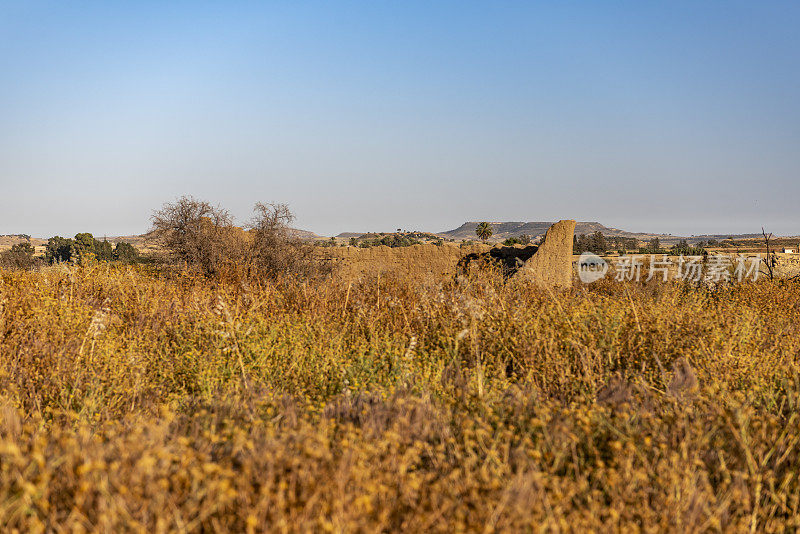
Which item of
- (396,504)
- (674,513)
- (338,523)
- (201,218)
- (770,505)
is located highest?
(201,218)

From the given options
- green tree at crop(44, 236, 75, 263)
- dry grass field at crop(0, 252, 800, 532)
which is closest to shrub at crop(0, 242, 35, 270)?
green tree at crop(44, 236, 75, 263)

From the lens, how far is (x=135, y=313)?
6.55 metres

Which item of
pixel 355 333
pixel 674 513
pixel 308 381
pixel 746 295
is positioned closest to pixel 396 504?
pixel 674 513

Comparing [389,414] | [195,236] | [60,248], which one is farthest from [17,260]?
[389,414]

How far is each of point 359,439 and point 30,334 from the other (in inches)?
173

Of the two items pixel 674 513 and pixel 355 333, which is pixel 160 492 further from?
pixel 355 333

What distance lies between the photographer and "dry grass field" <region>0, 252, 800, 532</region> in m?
1.90

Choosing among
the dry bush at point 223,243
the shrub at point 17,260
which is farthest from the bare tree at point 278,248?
the shrub at point 17,260

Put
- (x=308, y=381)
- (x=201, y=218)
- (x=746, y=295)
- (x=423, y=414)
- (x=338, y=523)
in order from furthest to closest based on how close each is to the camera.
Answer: (x=201, y=218) < (x=746, y=295) < (x=308, y=381) < (x=423, y=414) < (x=338, y=523)

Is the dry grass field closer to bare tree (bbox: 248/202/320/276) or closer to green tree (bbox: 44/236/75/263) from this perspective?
bare tree (bbox: 248/202/320/276)

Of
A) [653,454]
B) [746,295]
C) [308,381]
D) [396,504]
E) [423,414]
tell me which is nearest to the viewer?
[396,504]

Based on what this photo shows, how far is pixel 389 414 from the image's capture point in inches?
123

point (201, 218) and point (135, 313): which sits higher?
point (201, 218)

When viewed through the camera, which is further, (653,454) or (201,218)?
(201,218)
